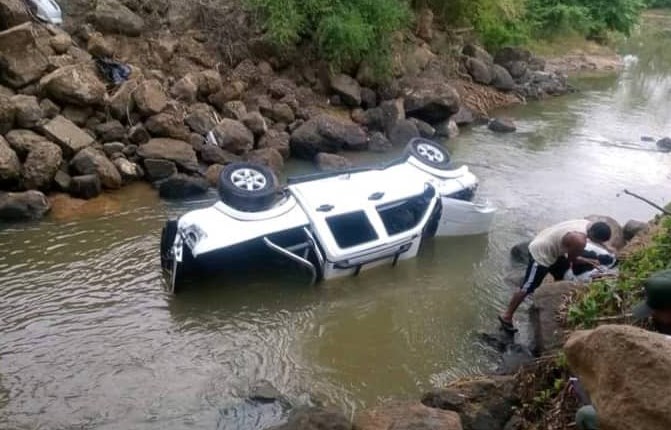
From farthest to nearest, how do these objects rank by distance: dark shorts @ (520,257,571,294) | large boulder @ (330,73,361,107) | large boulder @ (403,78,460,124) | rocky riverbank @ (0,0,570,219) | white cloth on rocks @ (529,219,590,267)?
large boulder @ (403,78,460,124) → large boulder @ (330,73,361,107) → rocky riverbank @ (0,0,570,219) → dark shorts @ (520,257,571,294) → white cloth on rocks @ (529,219,590,267)

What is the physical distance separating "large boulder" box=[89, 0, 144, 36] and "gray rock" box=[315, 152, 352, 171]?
5394 mm

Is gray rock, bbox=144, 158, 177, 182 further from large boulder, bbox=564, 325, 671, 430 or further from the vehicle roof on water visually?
large boulder, bbox=564, 325, 671, 430

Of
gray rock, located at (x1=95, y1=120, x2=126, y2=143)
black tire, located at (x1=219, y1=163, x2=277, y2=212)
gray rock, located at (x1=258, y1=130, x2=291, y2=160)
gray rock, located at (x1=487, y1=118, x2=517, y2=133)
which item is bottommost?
gray rock, located at (x1=487, y1=118, x2=517, y2=133)

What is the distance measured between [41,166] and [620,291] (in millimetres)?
9553

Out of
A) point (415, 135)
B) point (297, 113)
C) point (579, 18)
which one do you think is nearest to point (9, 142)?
point (297, 113)

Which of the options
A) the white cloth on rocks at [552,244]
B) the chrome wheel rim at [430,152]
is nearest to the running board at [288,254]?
the white cloth on rocks at [552,244]

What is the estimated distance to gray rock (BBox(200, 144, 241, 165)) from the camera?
14008 mm

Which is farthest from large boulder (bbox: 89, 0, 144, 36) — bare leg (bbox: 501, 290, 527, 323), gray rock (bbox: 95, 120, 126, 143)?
bare leg (bbox: 501, 290, 527, 323)

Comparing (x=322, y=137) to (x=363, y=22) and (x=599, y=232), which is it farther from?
(x=599, y=232)

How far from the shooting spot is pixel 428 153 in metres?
12.1

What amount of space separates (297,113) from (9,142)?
21.5ft

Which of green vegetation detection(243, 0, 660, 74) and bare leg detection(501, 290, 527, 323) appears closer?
bare leg detection(501, 290, 527, 323)

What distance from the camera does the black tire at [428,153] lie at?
460 inches

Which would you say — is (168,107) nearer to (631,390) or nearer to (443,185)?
(443,185)
